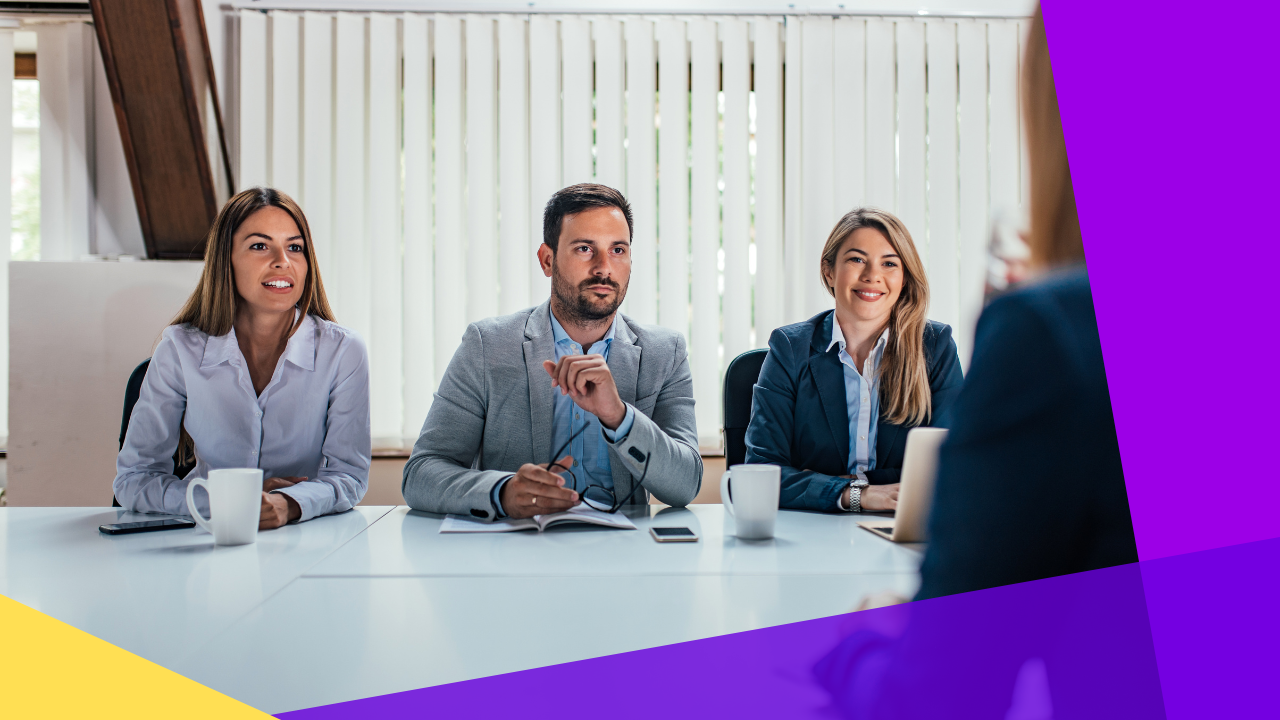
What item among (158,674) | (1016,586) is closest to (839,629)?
(1016,586)

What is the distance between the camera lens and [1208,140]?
690 millimetres

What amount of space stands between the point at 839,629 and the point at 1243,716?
0.35 metres

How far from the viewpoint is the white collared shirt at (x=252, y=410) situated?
1.73m

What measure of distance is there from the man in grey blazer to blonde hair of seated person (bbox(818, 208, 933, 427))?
559 mm

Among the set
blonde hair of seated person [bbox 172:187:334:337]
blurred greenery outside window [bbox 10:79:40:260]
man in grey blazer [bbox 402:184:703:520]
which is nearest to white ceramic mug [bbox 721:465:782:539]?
man in grey blazer [bbox 402:184:703:520]

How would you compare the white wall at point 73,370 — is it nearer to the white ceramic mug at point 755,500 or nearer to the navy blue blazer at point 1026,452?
the white ceramic mug at point 755,500

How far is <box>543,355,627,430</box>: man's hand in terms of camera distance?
4.92 feet

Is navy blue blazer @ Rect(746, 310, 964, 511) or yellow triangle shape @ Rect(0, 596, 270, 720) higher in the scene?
navy blue blazer @ Rect(746, 310, 964, 511)

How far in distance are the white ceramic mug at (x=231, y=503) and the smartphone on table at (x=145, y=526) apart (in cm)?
16

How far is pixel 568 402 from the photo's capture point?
6.24ft

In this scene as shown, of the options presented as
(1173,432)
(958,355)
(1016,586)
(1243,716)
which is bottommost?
(1243,716)

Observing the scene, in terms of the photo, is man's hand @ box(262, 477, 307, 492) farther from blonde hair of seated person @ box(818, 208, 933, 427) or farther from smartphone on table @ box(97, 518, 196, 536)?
blonde hair of seated person @ box(818, 208, 933, 427)

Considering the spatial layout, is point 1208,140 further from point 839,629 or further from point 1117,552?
point 839,629

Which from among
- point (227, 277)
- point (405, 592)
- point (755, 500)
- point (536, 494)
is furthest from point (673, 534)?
point (227, 277)
